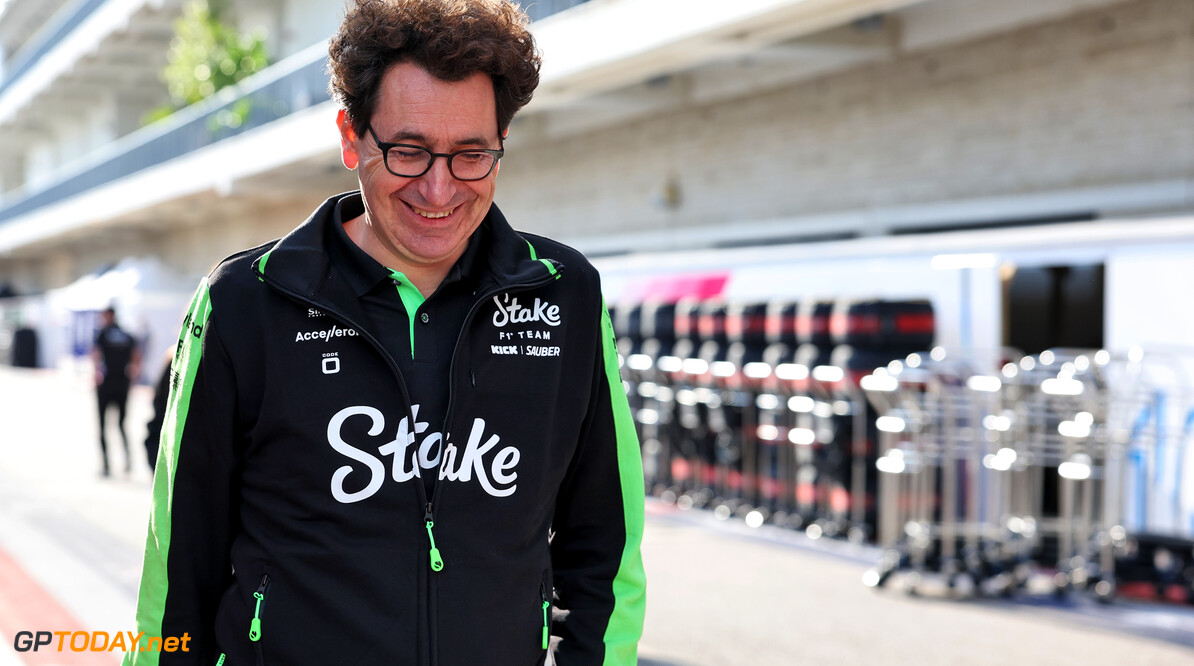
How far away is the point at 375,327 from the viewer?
6.97ft

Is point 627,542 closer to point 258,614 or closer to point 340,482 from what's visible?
point 340,482

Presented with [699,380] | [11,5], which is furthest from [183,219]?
[699,380]

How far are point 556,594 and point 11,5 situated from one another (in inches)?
2187

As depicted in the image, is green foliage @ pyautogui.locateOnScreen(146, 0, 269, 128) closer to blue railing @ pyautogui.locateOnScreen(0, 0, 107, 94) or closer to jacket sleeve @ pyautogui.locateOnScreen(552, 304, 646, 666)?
blue railing @ pyautogui.locateOnScreen(0, 0, 107, 94)

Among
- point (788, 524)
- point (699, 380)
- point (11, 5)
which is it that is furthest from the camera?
point (11, 5)

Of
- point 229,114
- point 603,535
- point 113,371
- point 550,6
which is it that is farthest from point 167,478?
point 229,114

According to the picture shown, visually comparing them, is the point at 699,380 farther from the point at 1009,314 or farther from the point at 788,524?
the point at 1009,314

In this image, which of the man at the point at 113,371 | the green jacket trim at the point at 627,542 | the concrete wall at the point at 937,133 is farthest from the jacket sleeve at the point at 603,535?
the man at the point at 113,371

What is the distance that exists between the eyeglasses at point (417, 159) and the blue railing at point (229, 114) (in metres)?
12.2

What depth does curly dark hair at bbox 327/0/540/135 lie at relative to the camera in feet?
6.58

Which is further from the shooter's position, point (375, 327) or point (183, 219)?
point (183, 219)

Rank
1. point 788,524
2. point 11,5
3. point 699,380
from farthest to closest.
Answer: point 11,5 < point 699,380 < point 788,524

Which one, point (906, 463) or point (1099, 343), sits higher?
point (1099, 343)

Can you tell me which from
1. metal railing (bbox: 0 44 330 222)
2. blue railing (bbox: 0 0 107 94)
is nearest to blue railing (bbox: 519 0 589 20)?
metal railing (bbox: 0 44 330 222)
